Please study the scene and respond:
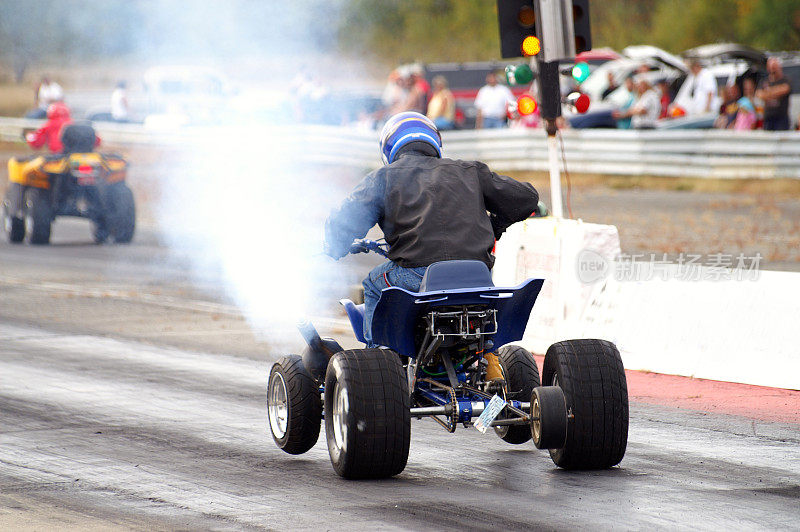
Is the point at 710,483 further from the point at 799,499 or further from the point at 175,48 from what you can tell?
the point at 175,48

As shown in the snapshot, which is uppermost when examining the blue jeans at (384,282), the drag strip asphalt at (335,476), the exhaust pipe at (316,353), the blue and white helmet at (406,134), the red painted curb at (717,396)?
the blue and white helmet at (406,134)

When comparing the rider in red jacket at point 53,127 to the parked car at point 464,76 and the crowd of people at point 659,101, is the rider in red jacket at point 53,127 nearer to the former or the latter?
the crowd of people at point 659,101

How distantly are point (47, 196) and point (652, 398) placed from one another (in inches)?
459

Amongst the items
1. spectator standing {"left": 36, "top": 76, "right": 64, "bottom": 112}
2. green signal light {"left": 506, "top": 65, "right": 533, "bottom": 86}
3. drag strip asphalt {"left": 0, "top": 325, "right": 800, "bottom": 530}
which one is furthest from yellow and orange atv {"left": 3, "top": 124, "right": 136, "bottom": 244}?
spectator standing {"left": 36, "top": 76, "right": 64, "bottom": 112}

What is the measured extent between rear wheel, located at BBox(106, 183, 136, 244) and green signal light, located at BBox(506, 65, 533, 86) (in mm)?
8198

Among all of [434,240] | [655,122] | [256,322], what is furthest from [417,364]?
[655,122]

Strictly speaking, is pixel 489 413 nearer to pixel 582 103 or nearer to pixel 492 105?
pixel 582 103

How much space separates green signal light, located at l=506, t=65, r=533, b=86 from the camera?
11414 millimetres

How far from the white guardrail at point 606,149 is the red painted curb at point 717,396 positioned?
1450 centimetres

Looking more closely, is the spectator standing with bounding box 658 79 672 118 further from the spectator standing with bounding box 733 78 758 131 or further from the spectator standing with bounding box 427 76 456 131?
the spectator standing with bounding box 427 76 456 131

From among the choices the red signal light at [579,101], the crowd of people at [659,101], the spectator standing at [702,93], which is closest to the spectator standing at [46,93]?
the crowd of people at [659,101]

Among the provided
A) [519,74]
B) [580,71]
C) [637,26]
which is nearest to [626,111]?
[580,71]

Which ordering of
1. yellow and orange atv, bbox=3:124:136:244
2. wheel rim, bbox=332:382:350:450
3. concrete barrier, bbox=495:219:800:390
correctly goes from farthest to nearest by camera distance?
yellow and orange atv, bbox=3:124:136:244
concrete barrier, bbox=495:219:800:390
wheel rim, bbox=332:382:350:450

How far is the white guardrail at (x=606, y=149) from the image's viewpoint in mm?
23453
